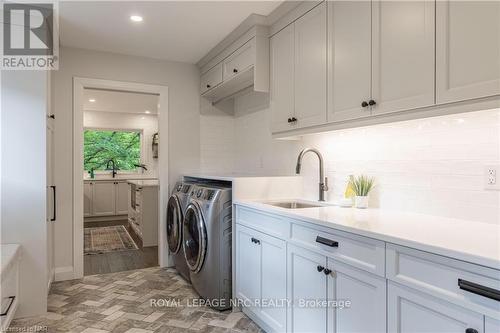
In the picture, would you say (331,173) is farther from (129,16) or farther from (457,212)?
(129,16)

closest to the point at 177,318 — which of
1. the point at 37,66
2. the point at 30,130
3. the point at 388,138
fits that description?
the point at 30,130

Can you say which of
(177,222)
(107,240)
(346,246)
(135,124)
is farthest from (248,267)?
(135,124)

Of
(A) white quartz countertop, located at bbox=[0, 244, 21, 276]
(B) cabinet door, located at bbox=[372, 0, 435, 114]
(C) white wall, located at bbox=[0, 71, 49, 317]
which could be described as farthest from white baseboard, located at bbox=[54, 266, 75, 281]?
(B) cabinet door, located at bbox=[372, 0, 435, 114]

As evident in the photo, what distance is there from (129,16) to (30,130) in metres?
1.19

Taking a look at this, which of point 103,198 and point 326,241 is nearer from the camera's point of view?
point 326,241

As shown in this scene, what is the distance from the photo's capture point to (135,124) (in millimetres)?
7621

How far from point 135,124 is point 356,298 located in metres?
7.02

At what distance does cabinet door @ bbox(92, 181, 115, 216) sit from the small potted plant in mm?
6173

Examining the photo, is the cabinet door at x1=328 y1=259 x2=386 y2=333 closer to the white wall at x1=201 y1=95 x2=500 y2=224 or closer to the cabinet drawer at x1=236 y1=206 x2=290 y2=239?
the cabinet drawer at x1=236 y1=206 x2=290 y2=239

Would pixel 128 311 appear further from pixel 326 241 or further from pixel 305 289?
pixel 326 241

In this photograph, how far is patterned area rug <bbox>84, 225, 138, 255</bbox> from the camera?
463cm

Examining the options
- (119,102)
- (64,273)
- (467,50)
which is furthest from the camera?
(119,102)

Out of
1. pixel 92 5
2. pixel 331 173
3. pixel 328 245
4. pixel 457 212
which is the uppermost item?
pixel 92 5

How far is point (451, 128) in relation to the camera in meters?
1.75
